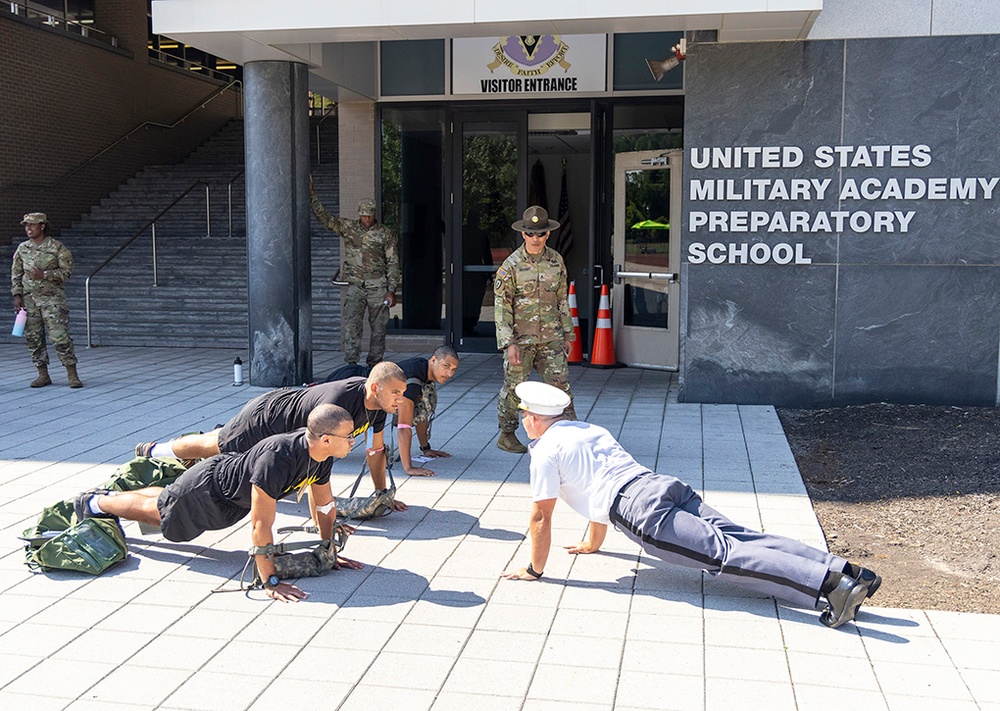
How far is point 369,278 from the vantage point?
12367mm

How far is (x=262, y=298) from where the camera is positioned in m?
11.3

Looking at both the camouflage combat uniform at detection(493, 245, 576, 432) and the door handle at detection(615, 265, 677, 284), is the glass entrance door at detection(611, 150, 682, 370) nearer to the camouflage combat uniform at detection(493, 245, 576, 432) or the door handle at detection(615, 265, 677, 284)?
the door handle at detection(615, 265, 677, 284)

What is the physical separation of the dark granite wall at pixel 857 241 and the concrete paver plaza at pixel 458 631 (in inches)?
125

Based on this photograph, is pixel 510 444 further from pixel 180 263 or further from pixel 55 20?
pixel 55 20

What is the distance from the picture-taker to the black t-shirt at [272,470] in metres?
5.09

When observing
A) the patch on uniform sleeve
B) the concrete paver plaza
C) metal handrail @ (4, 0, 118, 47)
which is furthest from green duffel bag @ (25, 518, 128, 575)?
metal handrail @ (4, 0, 118, 47)

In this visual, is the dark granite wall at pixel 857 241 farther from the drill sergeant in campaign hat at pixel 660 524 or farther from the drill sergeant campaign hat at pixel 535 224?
the drill sergeant in campaign hat at pixel 660 524

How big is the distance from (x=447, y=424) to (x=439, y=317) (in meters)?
5.14

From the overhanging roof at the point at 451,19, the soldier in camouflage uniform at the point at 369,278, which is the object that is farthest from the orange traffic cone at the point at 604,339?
the overhanging roof at the point at 451,19

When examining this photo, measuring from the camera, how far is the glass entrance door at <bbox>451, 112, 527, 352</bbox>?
46.2 ft

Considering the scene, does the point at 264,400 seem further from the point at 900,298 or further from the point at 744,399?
the point at 900,298

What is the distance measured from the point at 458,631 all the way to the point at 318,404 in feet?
5.72

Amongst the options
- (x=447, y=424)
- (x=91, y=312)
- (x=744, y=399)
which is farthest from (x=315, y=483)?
(x=91, y=312)

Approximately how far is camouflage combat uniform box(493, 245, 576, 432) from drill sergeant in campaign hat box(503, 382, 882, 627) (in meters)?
2.97
